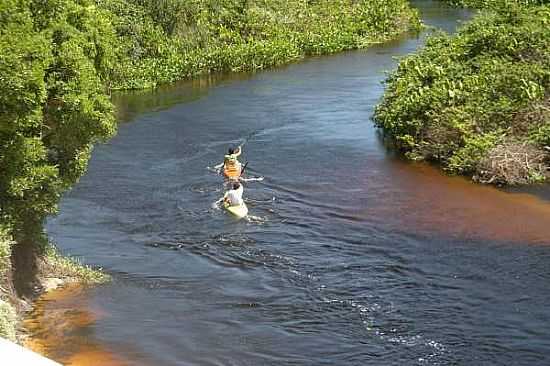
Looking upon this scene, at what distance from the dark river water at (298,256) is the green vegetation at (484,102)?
0.91 meters

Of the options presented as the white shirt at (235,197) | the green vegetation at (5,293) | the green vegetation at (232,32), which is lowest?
the white shirt at (235,197)

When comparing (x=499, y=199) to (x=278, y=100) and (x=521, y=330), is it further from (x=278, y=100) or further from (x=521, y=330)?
(x=278, y=100)

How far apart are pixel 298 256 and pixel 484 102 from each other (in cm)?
1075

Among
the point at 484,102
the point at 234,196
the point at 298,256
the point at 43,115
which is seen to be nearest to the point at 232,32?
the point at 484,102

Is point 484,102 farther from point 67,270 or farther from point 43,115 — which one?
point 43,115

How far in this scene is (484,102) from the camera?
27516mm

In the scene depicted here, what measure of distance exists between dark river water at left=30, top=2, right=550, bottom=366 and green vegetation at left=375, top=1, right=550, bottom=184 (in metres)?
0.91

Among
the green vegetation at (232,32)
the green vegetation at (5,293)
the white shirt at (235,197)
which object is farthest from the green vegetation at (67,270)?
the green vegetation at (232,32)

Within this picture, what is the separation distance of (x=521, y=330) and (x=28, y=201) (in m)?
9.42

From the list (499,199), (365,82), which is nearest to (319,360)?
(499,199)

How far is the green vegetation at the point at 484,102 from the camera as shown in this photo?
25.4m

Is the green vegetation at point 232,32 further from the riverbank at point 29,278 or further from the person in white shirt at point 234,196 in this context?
the riverbank at point 29,278

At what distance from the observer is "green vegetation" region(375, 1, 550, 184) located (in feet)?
83.4

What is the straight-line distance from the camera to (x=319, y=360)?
1477 centimetres
